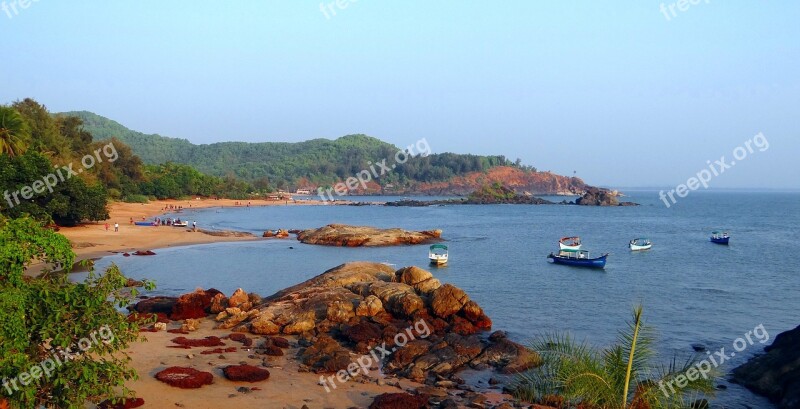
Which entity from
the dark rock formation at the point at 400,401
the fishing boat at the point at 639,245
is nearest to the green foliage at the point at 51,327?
the dark rock formation at the point at 400,401

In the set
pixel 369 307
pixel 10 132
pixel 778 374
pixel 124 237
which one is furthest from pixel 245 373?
pixel 10 132

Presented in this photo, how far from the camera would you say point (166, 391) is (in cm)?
1736

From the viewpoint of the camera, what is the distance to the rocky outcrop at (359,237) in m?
65.1

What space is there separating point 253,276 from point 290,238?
28434 mm

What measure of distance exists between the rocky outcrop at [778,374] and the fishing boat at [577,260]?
91.1 feet

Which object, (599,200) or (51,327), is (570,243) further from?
(599,200)

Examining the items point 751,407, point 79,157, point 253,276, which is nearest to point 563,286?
point 253,276

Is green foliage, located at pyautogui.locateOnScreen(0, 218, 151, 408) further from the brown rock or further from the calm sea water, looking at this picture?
the calm sea water

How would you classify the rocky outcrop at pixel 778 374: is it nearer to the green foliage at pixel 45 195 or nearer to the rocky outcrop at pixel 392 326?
the rocky outcrop at pixel 392 326

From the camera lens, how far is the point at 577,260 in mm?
51656

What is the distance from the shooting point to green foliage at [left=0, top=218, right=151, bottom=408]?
32.7 feet

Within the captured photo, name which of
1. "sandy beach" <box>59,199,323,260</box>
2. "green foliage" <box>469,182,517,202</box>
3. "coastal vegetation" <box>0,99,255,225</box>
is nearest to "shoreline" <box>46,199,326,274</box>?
"sandy beach" <box>59,199,323,260</box>

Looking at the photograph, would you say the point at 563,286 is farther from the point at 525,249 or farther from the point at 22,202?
the point at 22,202

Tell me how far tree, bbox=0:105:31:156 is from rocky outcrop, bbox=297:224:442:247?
2782 centimetres
